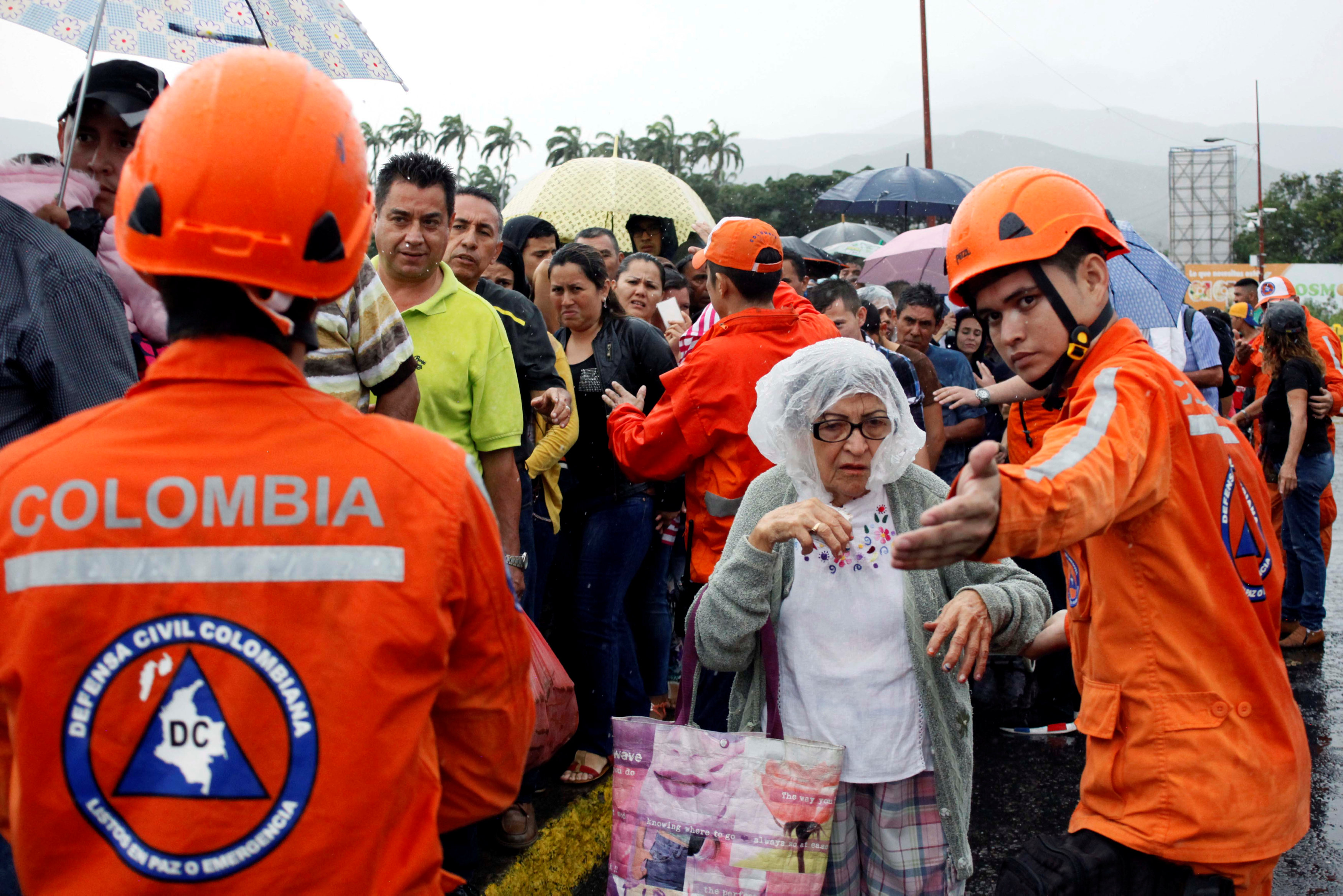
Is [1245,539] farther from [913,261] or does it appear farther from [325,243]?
[913,261]

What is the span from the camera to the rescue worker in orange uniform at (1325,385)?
7.28 meters

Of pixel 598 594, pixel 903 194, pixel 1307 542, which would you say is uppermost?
pixel 903 194

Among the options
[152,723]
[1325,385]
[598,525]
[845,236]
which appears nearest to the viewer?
[152,723]

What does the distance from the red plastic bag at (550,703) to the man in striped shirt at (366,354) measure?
752mm

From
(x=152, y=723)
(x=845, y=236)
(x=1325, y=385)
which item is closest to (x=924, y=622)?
(x=152, y=723)

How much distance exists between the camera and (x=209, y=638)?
47.8 inches

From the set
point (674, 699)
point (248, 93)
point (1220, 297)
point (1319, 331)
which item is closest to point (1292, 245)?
point (1220, 297)

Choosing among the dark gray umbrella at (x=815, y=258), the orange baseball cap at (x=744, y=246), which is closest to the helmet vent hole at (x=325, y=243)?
the orange baseball cap at (x=744, y=246)

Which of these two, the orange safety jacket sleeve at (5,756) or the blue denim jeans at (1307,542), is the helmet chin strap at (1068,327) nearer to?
the orange safety jacket sleeve at (5,756)

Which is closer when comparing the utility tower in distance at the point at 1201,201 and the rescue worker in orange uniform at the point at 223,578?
the rescue worker in orange uniform at the point at 223,578

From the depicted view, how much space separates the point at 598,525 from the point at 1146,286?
8.52ft

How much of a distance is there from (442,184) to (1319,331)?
780cm

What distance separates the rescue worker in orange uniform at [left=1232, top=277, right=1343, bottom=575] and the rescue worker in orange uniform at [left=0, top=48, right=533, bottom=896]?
6.11 m

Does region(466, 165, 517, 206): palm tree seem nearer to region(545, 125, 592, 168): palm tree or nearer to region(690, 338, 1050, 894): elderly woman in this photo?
region(545, 125, 592, 168): palm tree
